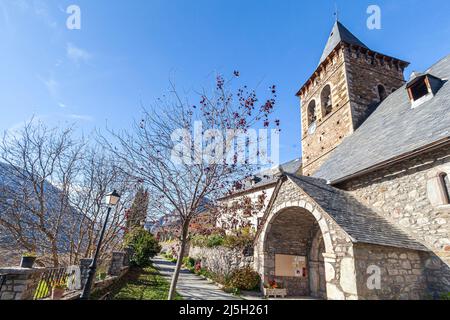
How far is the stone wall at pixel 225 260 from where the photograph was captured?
1104 centimetres

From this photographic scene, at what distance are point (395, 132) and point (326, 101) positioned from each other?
8370 mm

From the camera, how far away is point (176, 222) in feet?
23.0

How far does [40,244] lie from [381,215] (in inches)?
485

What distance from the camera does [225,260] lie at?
12289 mm

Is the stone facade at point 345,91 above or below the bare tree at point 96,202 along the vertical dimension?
above

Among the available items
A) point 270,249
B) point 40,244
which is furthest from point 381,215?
point 40,244

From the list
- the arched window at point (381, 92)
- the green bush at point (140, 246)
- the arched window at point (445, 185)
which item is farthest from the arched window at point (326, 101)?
the green bush at point (140, 246)

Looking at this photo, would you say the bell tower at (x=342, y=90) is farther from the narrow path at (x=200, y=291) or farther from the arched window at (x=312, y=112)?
the narrow path at (x=200, y=291)

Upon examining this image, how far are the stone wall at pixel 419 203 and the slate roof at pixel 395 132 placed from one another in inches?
17.8

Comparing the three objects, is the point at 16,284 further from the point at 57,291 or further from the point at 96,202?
the point at 96,202

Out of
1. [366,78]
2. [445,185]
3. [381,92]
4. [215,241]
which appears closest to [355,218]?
[445,185]
